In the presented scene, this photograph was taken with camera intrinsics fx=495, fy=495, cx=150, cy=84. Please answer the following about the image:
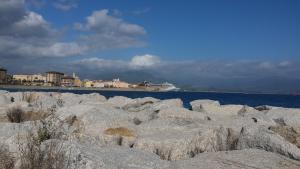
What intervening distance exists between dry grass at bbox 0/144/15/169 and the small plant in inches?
285

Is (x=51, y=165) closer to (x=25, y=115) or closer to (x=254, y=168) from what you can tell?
(x=254, y=168)

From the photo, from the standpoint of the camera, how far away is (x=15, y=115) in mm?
13961

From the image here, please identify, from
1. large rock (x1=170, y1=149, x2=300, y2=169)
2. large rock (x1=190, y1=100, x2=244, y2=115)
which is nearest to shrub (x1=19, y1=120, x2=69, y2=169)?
large rock (x1=170, y1=149, x2=300, y2=169)

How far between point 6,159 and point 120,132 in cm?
441

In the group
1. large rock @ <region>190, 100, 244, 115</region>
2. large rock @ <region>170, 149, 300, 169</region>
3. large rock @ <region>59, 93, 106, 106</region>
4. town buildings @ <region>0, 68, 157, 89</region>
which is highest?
town buildings @ <region>0, 68, 157, 89</region>

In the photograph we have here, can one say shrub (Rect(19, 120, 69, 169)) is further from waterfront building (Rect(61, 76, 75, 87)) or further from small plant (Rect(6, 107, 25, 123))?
waterfront building (Rect(61, 76, 75, 87))

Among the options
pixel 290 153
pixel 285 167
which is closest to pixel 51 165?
pixel 285 167

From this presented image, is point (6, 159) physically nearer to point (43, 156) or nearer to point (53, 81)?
point (43, 156)

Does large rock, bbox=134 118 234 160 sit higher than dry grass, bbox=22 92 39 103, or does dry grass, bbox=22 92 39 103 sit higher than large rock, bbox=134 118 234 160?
dry grass, bbox=22 92 39 103

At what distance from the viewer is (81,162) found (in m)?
5.90

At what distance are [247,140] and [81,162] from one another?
4.44 m

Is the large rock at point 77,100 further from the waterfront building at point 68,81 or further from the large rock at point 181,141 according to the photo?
the waterfront building at point 68,81

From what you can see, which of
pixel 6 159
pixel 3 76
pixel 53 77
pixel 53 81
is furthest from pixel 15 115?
pixel 53 77

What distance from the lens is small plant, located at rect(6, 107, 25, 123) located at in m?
13.8
